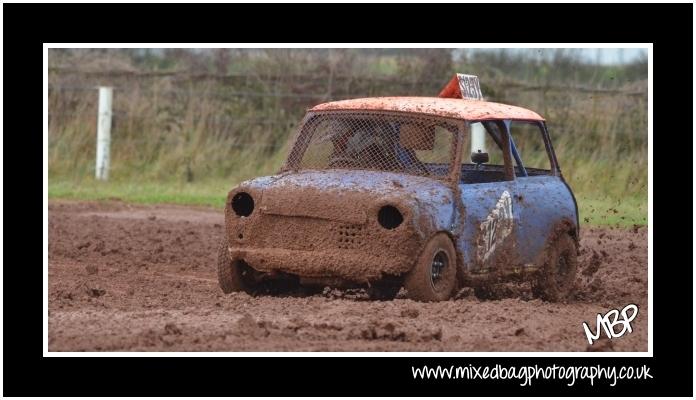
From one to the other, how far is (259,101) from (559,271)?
1180cm

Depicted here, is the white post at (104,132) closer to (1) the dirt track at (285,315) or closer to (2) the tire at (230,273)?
(1) the dirt track at (285,315)

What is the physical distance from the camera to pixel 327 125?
34.1 feet

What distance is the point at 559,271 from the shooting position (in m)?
10.9

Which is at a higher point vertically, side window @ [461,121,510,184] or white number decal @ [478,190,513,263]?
side window @ [461,121,510,184]

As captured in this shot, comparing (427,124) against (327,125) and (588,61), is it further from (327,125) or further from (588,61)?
(588,61)

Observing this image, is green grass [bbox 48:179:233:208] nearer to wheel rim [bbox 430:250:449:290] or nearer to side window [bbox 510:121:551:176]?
side window [bbox 510:121:551:176]

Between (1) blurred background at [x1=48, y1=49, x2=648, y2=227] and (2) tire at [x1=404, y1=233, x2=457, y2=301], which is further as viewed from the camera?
(1) blurred background at [x1=48, y1=49, x2=648, y2=227]

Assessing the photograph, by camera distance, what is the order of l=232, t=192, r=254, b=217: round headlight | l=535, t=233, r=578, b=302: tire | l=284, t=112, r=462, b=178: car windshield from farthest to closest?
l=535, t=233, r=578, b=302: tire, l=284, t=112, r=462, b=178: car windshield, l=232, t=192, r=254, b=217: round headlight

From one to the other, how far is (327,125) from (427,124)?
2.73 feet

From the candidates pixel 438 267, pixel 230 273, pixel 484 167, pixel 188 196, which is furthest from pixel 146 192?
pixel 438 267

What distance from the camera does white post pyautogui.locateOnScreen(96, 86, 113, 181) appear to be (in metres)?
20.7

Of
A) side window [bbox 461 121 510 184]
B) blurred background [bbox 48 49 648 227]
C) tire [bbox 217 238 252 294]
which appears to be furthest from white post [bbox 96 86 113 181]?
tire [bbox 217 238 252 294]

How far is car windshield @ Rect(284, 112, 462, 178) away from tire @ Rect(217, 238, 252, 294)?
0.92m

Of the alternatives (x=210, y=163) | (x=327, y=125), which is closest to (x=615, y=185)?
(x=210, y=163)
